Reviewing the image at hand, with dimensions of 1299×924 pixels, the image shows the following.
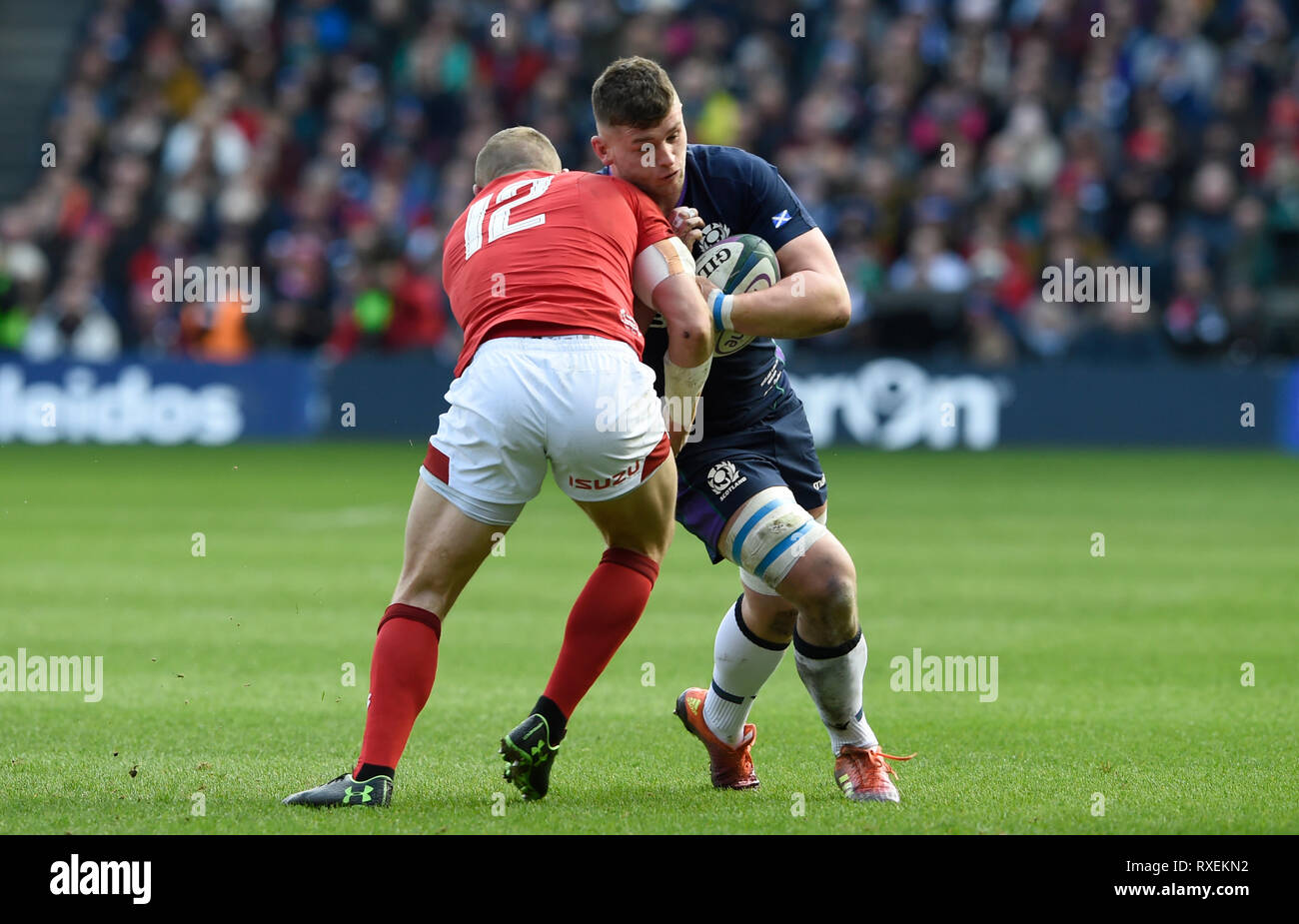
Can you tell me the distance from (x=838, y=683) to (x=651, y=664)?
2.74 meters

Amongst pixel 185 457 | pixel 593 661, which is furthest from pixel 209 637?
pixel 185 457

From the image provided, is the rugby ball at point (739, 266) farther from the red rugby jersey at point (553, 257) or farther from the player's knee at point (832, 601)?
the player's knee at point (832, 601)

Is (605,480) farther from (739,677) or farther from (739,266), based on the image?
(739,677)

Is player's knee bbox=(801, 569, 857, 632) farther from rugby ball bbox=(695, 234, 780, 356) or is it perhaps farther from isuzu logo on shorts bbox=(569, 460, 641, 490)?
rugby ball bbox=(695, 234, 780, 356)

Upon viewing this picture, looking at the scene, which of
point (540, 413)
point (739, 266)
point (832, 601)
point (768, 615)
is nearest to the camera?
point (540, 413)

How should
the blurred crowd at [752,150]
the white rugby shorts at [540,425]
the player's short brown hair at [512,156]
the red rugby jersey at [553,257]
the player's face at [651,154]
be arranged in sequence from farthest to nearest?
the blurred crowd at [752,150] → the player's short brown hair at [512,156] → the player's face at [651,154] → the red rugby jersey at [553,257] → the white rugby shorts at [540,425]

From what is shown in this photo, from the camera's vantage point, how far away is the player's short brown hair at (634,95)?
5.44m

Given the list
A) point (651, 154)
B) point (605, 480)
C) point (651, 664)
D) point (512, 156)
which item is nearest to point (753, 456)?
point (605, 480)

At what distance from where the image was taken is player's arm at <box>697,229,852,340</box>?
5.47m

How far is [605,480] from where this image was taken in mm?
5395

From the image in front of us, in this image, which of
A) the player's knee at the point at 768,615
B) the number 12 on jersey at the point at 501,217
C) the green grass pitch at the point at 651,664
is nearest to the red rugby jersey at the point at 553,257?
the number 12 on jersey at the point at 501,217

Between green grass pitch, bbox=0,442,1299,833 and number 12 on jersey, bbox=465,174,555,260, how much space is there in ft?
5.67

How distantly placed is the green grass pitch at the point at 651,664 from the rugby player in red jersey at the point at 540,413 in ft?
1.21
